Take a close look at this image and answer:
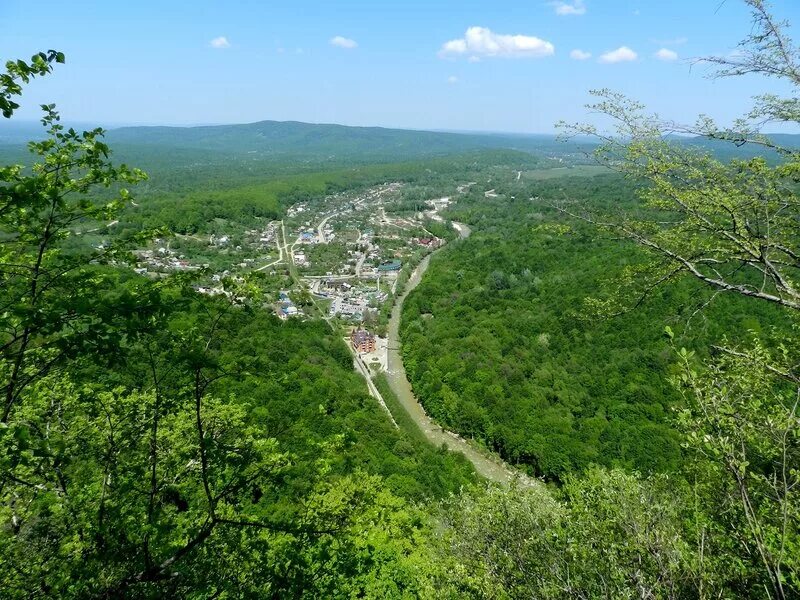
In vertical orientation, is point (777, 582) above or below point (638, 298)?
below

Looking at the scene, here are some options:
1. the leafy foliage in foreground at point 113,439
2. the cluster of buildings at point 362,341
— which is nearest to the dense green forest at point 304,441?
the leafy foliage in foreground at point 113,439

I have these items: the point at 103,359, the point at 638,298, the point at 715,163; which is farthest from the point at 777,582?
the point at 715,163

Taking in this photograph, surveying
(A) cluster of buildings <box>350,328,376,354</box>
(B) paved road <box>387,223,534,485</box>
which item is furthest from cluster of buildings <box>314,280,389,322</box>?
(B) paved road <box>387,223,534,485</box>

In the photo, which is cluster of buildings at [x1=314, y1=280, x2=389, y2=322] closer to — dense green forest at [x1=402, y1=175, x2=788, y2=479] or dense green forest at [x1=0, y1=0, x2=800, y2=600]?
dense green forest at [x1=402, y1=175, x2=788, y2=479]

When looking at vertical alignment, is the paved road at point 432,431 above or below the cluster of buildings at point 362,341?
below

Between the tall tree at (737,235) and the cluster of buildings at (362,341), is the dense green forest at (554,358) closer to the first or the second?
the cluster of buildings at (362,341)

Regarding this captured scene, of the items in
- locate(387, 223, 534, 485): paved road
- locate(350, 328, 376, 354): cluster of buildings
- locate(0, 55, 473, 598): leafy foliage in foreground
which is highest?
locate(0, 55, 473, 598): leafy foliage in foreground

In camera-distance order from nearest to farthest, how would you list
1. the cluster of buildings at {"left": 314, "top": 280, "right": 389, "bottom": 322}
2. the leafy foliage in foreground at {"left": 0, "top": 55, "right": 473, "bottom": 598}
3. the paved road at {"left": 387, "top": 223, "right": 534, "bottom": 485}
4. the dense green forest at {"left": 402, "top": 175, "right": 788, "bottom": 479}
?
the leafy foliage in foreground at {"left": 0, "top": 55, "right": 473, "bottom": 598}
the dense green forest at {"left": 402, "top": 175, "right": 788, "bottom": 479}
the paved road at {"left": 387, "top": 223, "right": 534, "bottom": 485}
the cluster of buildings at {"left": 314, "top": 280, "right": 389, "bottom": 322}

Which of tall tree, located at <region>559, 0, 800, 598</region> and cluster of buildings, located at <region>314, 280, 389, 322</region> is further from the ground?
tall tree, located at <region>559, 0, 800, 598</region>

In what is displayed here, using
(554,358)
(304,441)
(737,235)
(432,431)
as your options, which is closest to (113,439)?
(304,441)

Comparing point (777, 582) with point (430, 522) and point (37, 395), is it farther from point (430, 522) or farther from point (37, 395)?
point (430, 522)

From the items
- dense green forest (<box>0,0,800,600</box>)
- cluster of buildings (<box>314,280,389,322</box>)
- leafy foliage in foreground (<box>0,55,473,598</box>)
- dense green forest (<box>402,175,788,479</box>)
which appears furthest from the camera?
cluster of buildings (<box>314,280,389,322</box>)
